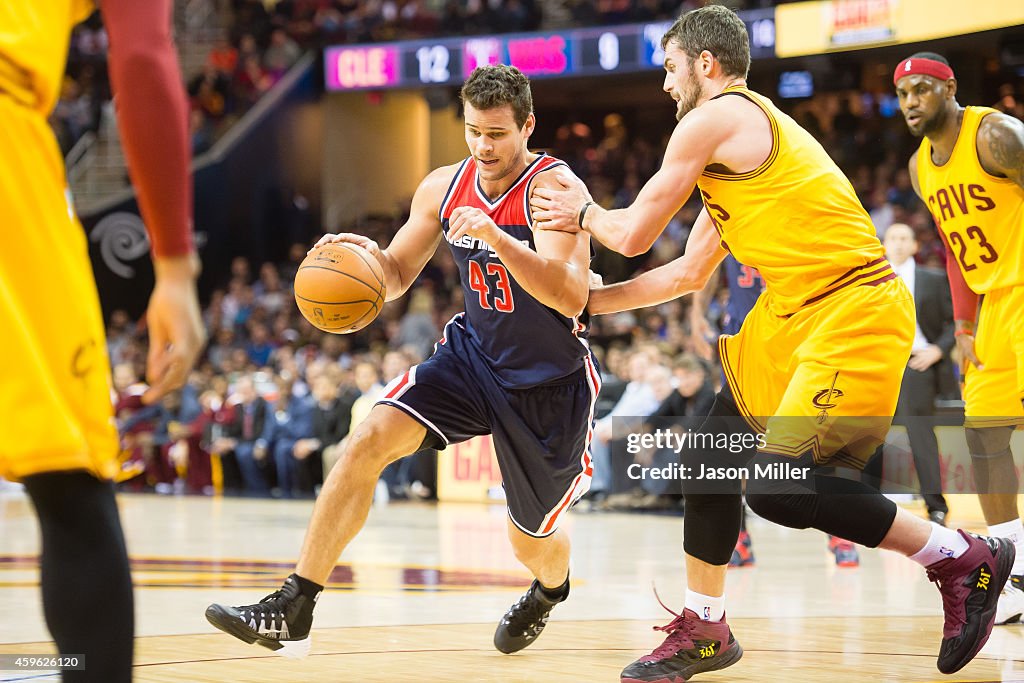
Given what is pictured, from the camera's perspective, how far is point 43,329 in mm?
2164

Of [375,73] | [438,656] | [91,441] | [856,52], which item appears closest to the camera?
[91,441]

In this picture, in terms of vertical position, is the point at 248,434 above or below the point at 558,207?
below

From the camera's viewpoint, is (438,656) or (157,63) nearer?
(157,63)

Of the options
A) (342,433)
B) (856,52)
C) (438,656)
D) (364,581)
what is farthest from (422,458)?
(438,656)

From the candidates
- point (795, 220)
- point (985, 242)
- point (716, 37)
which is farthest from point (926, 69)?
point (795, 220)

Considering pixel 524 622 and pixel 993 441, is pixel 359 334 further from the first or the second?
pixel 524 622

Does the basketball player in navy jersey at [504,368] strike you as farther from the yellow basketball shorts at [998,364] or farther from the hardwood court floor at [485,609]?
the yellow basketball shorts at [998,364]

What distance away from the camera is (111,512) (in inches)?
88.3

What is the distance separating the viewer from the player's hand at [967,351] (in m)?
5.50

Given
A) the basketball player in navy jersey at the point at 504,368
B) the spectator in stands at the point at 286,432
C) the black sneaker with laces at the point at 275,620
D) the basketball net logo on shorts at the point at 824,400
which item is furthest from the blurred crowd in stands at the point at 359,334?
the black sneaker with laces at the point at 275,620

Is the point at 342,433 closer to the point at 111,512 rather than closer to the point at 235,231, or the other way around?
the point at 235,231

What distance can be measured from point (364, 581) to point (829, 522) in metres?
3.42

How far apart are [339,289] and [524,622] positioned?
1.42 m

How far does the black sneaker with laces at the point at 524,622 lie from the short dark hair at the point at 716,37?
6.74ft
